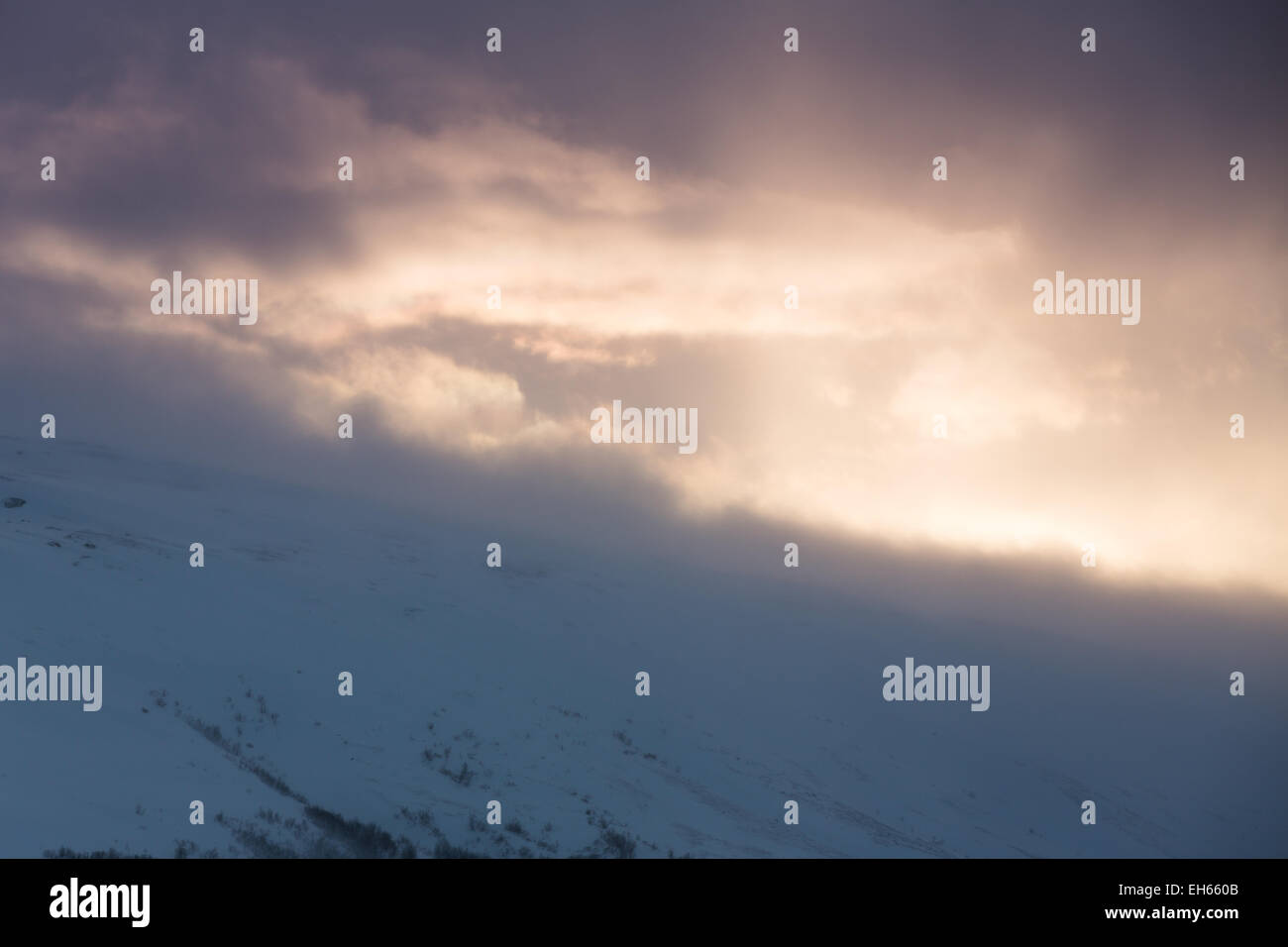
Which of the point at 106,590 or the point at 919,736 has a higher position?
the point at 106,590

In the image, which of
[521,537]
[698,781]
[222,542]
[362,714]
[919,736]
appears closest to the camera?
[362,714]

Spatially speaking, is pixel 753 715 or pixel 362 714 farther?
pixel 753 715

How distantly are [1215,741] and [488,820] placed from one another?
5517 cm

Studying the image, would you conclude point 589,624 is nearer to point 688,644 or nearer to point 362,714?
point 688,644

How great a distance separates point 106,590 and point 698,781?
18.0 meters

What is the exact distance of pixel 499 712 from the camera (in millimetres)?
31625

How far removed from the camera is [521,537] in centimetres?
6084

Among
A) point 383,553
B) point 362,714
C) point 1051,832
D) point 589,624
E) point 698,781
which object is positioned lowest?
point 1051,832

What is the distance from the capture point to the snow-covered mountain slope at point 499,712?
67.8 feet

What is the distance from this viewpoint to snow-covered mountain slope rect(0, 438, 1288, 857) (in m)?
20.7

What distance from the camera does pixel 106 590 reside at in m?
29.5

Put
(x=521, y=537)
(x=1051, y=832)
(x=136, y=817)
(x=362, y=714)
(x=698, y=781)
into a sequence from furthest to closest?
1. (x=521, y=537)
2. (x=1051, y=832)
3. (x=698, y=781)
4. (x=362, y=714)
5. (x=136, y=817)
